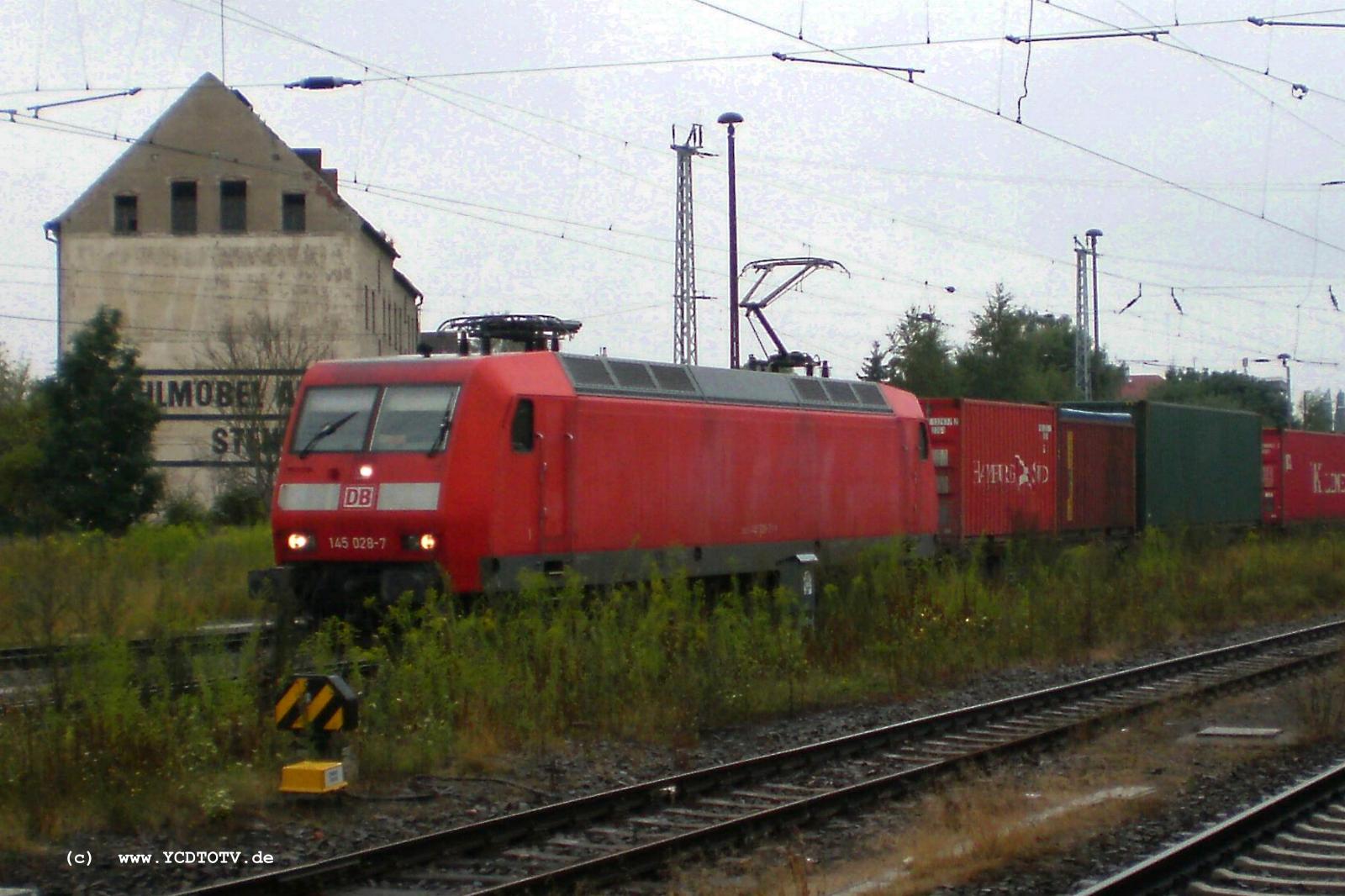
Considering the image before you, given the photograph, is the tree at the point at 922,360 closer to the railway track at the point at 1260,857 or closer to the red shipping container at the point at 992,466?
the red shipping container at the point at 992,466

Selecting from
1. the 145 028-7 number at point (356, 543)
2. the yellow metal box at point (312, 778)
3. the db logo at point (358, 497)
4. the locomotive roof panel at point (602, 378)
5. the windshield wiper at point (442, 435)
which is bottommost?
the yellow metal box at point (312, 778)

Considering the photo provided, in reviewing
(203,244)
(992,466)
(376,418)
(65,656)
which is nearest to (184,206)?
(203,244)

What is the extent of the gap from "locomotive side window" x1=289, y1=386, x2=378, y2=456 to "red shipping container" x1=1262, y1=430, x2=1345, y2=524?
82.6 ft

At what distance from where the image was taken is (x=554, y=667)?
39.2 feet

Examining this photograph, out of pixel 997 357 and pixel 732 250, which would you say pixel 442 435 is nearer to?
pixel 732 250

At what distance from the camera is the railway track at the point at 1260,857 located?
726 centimetres

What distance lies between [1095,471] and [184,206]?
28957 mm

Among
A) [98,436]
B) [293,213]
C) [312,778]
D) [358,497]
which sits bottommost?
[312,778]

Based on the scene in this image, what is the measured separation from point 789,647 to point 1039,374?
40.4 metres

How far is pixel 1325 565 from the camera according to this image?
87.7ft

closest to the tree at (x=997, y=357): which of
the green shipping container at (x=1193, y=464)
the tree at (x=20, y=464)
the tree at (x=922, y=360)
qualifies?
the tree at (x=922, y=360)

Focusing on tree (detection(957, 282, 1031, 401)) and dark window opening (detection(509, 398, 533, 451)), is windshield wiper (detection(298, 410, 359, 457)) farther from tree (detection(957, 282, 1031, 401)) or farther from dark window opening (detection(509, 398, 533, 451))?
tree (detection(957, 282, 1031, 401))

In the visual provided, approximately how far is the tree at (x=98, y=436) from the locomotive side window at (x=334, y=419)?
56.0ft

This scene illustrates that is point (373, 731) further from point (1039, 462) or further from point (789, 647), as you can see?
point (1039, 462)
